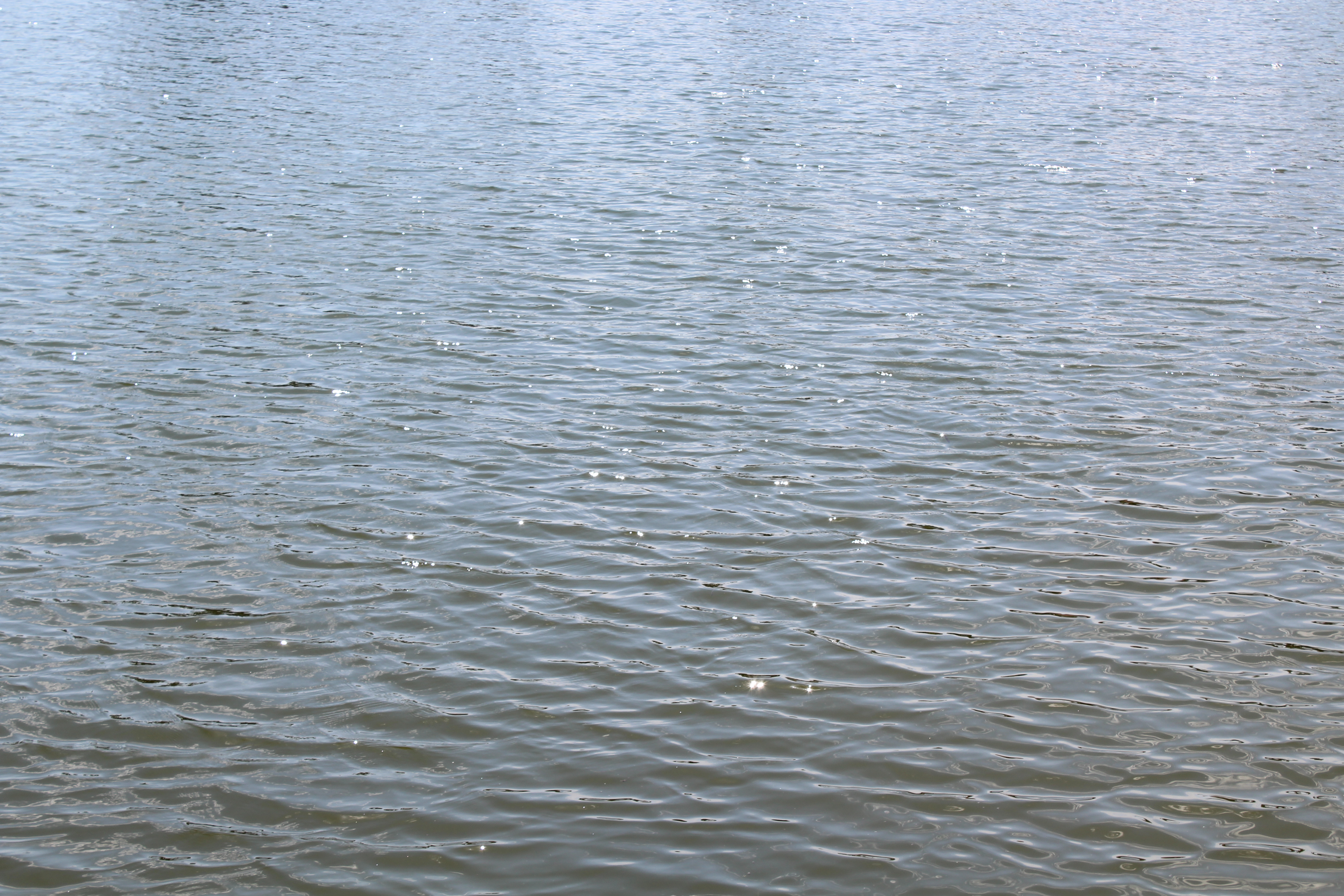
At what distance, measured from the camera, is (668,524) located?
1312 centimetres

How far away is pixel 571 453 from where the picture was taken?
48.7ft

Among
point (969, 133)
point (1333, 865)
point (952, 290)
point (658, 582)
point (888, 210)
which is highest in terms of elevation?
point (969, 133)

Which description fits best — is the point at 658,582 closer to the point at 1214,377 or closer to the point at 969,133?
the point at 1214,377

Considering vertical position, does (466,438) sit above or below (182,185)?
below

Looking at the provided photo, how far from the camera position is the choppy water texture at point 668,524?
8719 millimetres

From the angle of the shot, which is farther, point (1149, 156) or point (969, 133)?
point (969, 133)

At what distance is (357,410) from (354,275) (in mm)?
6334

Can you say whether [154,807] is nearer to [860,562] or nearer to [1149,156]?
[860,562]

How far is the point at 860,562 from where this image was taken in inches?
487

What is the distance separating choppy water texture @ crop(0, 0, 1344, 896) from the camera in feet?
28.6

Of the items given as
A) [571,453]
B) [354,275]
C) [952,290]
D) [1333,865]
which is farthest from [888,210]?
[1333,865]

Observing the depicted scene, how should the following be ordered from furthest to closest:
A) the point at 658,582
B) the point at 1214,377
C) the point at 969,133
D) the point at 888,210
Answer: the point at 969,133
the point at 888,210
the point at 1214,377
the point at 658,582

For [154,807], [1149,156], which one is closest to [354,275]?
[154,807]

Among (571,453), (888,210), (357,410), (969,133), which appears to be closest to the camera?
(571,453)
